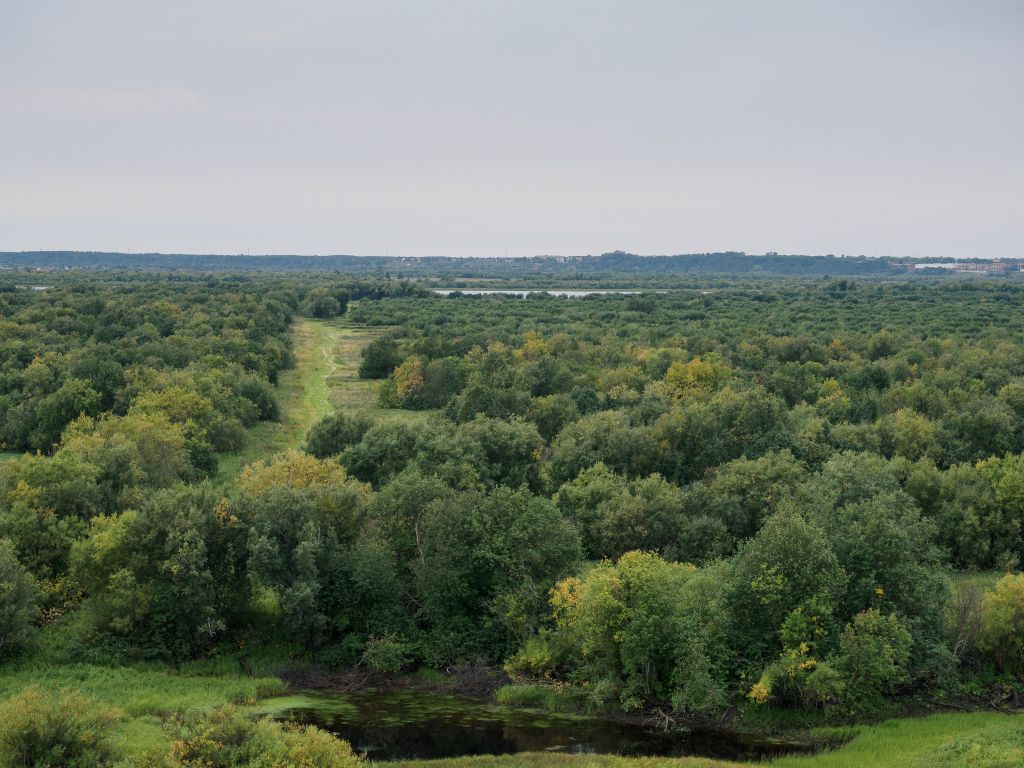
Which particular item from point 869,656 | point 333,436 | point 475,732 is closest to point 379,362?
point 333,436

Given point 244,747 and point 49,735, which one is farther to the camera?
point 49,735

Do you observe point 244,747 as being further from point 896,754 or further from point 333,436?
point 333,436

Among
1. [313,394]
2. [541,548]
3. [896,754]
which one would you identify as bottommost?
[896,754]

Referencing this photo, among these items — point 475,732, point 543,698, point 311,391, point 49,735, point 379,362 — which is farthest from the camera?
point 379,362

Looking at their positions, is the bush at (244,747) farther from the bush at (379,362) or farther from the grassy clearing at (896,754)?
the bush at (379,362)

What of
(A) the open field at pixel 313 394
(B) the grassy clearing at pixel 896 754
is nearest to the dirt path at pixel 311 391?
(A) the open field at pixel 313 394

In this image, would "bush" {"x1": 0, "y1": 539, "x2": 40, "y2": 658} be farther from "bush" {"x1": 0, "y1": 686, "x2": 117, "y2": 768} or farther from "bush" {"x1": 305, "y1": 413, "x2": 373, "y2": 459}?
"bush" {"x1": 305, "y1": 413, "x2": 373, "y2": 459}
